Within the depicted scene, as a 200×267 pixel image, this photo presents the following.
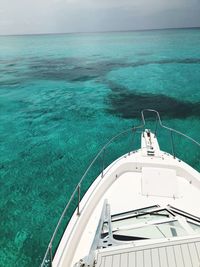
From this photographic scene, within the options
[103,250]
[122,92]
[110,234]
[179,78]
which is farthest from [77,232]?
[179,78]

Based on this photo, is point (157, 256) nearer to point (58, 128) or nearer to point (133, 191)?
point (133, 191)

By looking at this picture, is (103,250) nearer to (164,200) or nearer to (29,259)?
→ (164,200)


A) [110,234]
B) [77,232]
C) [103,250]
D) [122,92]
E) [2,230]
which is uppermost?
[122,92]

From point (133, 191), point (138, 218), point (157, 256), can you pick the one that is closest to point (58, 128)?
point (133, 191)

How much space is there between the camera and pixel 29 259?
4852 mm

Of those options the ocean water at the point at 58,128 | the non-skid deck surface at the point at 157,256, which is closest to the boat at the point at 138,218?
the non-skid deck surface at the point at 157,256

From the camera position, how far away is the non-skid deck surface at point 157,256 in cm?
224

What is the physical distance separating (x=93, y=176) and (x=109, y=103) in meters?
8.01

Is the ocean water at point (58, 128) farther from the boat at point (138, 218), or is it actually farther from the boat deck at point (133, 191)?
the boat deck at point (133, 191)

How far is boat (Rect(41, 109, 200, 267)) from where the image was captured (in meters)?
2.35

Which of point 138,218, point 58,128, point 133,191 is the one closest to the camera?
point 138,218

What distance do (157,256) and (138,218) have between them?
1352 millimetres

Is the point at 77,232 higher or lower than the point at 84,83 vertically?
lower

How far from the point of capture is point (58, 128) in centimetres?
1162
